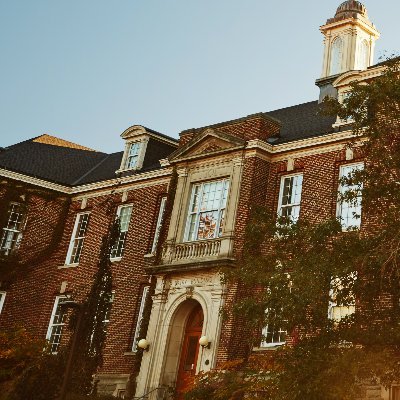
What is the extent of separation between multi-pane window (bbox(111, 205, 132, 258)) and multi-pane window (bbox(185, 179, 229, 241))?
4366 mm

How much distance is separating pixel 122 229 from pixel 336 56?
38.2 feet

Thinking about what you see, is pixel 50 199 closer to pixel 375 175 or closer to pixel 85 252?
pixel 85 252

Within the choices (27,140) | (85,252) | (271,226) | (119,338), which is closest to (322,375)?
(271,226)

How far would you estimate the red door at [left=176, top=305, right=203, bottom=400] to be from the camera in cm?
2344

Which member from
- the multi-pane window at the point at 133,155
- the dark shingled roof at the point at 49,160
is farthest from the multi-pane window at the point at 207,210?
the dark shingled roof at the point at 49,160

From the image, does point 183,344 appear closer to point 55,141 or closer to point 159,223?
point 159,223

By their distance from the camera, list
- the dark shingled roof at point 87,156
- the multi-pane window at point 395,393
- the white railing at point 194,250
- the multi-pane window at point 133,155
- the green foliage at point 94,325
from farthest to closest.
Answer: the multi-pane window at point 133,155 < the dark shingled roof at point 87,156 < the green foliage at point 94,325 < the white railing at point 194,250 < the multi-pane window at point 395,393

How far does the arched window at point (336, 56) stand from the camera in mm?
29848

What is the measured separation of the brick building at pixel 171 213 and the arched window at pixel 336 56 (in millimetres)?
48

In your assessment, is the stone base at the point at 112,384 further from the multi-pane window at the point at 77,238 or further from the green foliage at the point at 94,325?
the multi-pane window at the point at 77,238

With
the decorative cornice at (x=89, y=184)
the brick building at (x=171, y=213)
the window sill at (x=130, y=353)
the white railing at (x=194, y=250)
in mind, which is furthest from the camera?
the decorative cornice at (x=89, y=184)

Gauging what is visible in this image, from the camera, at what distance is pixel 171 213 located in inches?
1037

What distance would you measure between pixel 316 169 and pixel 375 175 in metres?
8.96

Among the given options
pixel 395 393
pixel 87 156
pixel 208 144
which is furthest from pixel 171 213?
pixel 87 156
